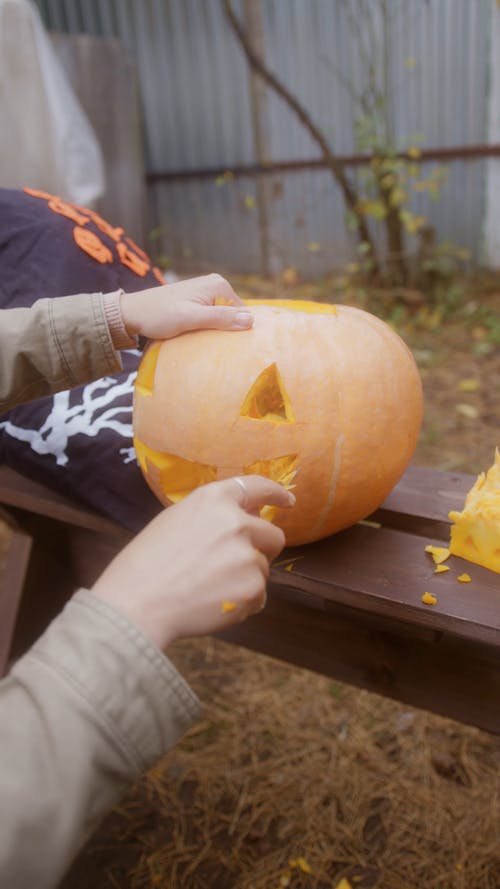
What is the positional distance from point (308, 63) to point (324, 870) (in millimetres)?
5264

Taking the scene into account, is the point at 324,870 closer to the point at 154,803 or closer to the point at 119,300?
the point at 154,803

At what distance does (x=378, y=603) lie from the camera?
1.15 metres

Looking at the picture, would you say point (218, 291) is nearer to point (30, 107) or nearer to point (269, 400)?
point (269, 400)

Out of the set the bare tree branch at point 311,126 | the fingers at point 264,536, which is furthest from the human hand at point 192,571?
the bare tree branch at point 311,126

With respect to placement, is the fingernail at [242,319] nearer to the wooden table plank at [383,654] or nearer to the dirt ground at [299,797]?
the wooden table plank at [383,654]

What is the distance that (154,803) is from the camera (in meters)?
1.75

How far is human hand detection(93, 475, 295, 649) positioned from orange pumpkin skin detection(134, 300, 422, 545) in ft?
1.20

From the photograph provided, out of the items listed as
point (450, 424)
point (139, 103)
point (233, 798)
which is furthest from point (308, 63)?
point (233, 798)

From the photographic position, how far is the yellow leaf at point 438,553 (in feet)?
4.05

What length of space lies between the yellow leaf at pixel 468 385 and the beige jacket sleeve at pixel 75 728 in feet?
10.4

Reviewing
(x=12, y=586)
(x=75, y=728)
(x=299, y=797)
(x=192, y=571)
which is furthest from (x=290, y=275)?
(x=75, y=728)

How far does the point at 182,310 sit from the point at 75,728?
0.74 metres

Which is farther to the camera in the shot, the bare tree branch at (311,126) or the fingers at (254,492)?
the bare tree branch at (311,126)

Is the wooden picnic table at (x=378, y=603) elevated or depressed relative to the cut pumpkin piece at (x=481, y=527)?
depressed
